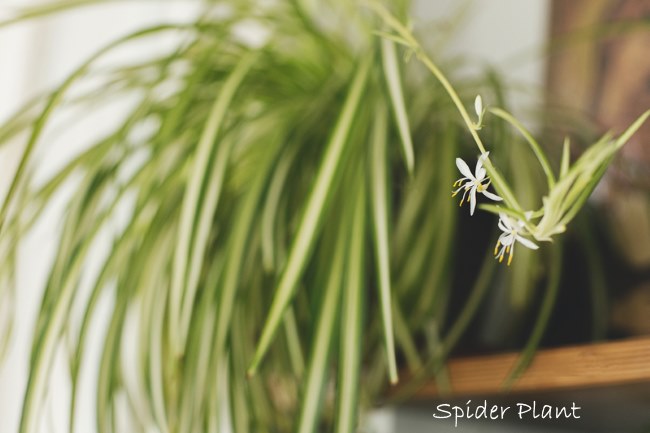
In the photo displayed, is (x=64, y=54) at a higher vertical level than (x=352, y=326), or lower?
higher

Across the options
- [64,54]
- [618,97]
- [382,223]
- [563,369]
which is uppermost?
[64,54]

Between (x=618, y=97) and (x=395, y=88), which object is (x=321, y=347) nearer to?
(x=395, y=88)

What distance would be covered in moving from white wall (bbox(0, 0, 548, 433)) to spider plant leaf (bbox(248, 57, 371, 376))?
0.38m

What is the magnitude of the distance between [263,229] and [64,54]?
0.49 m

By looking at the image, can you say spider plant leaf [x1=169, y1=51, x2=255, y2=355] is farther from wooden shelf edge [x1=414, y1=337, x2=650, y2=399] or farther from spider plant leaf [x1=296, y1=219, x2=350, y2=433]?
wooden shelf edge [x1=414, y1=337, x2=650, y2=399]

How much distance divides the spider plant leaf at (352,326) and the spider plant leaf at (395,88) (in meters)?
0.06

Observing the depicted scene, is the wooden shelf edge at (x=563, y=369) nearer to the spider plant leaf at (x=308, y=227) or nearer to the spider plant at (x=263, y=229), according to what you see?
the spider plant at (x=263, y=229)

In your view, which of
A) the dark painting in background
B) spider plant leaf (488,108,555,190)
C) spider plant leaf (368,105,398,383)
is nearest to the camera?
spider plant leaf (488,108,555,190)

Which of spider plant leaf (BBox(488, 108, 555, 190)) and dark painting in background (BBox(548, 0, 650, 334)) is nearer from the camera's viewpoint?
spider plant leaf (BBox(488, 108, 555, 190))

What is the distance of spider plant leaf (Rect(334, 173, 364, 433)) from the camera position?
46 cm

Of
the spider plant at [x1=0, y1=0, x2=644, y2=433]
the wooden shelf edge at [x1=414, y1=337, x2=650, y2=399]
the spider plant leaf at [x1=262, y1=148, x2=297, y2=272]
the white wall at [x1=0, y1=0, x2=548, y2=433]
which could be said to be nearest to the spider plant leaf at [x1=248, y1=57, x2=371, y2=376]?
the spider plant at [x1=0, y1=0, x2=644, y2=433]

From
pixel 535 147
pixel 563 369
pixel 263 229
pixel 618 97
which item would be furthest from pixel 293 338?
pixel 618 97

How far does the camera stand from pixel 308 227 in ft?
1.56

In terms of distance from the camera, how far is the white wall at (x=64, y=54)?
2.82ft
